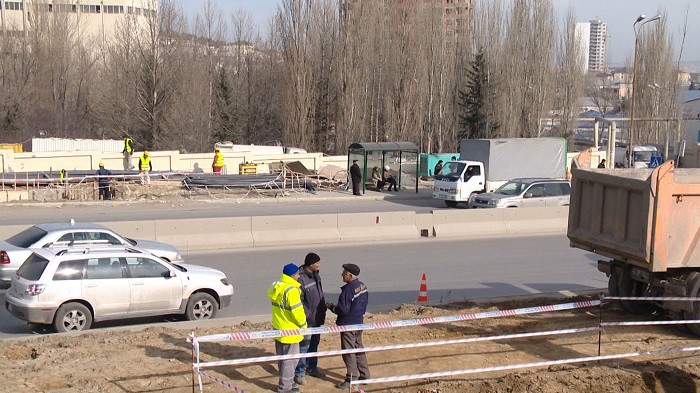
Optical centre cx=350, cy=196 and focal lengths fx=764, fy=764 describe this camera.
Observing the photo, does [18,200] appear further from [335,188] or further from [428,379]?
[428,379]

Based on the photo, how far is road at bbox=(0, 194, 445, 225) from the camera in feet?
87.5

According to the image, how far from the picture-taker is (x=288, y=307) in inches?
339

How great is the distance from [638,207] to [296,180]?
85.3ft

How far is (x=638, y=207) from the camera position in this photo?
436 inches

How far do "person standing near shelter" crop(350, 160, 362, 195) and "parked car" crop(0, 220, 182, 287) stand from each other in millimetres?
18552

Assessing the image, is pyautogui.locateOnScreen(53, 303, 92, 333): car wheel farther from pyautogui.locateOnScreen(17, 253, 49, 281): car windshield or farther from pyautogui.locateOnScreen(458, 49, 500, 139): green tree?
pyautogui.locateOnScreen(458, 49, 500, 139): green tree

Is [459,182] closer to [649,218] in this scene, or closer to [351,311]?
[649,218]

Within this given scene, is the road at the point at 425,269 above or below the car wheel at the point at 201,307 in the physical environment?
below

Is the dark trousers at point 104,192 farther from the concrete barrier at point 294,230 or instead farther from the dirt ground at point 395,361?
the dirt ground at point 395,361

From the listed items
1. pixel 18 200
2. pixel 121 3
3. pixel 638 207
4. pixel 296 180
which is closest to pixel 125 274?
pixel 638 207

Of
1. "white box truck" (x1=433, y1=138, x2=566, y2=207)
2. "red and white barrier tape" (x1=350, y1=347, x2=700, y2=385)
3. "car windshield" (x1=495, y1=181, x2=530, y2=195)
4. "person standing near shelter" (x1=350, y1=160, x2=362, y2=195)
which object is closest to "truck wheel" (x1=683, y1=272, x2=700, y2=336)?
"red and white barrier tape" (x1=350, y1=347, x2=700, y2=385)

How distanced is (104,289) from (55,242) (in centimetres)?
370

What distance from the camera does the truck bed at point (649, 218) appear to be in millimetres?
10750

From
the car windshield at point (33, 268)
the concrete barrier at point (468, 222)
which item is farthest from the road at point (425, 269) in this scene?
the car windshield at point (33, 268)
